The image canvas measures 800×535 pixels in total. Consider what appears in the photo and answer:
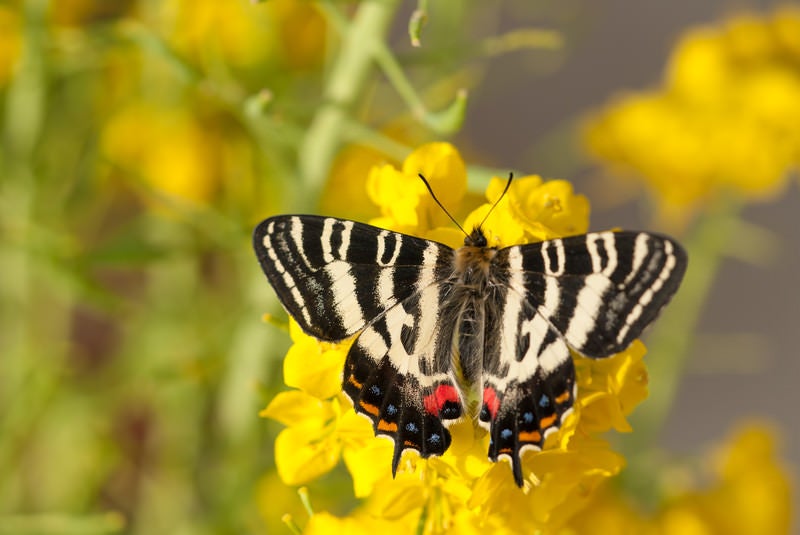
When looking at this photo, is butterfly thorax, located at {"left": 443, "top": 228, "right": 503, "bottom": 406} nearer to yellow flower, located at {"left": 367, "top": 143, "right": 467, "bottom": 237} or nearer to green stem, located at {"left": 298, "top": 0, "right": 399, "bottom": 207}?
yellow flower, located at {"left": 367, "top": 143, "right": 467, "bottom": 237}

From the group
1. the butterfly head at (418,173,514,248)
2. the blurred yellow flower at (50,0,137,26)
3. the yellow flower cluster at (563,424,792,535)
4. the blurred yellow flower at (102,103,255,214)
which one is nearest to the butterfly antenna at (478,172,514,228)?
the butterfly head at (418,173,514,248)

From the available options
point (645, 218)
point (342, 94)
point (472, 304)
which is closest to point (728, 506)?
point (472, 304)

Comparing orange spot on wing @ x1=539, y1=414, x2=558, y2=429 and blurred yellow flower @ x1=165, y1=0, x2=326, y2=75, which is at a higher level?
blurred yellow flower @ x1=165, y1=0, x2=326, y2=75

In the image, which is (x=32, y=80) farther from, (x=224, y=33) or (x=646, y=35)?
(x=646, y=35)

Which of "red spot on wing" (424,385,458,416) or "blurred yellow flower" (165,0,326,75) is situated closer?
"red spot on wing" (424,385,458,416)

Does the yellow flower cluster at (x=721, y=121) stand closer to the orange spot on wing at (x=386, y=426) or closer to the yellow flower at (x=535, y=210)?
the yellow flower at (x=535, y=210)

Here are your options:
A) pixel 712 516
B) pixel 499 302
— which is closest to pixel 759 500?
pixel 712 516

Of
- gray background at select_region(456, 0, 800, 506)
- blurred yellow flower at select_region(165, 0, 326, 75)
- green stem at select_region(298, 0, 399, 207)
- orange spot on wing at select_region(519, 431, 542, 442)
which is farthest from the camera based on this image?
gray background at select_region(456, 0, 800, 506)

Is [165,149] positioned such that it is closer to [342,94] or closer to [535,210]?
[342,94]
